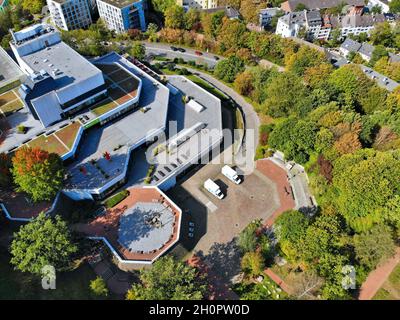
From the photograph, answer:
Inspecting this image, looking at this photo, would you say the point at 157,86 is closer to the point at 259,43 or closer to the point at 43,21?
the point at 259,43

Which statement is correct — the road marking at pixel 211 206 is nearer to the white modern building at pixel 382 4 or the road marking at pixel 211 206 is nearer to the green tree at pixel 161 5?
the green tree at pixel 161 5

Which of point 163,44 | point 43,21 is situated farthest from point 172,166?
point 43,21

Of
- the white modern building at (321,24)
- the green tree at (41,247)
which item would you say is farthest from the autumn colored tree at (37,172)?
A: the white modern building at (321,24)

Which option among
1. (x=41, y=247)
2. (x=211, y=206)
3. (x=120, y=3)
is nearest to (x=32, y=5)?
(x=120, y=3)

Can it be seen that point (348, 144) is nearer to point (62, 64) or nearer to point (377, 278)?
point (377, 278)

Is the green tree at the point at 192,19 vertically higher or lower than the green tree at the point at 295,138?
higher

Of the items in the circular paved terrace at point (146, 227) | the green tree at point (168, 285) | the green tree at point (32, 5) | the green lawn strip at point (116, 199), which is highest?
the green tree at point (32, 5)
